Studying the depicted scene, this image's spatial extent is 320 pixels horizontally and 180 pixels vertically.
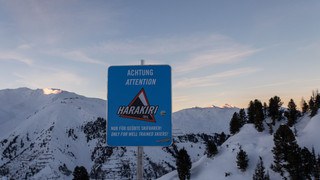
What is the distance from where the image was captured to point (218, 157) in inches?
4707

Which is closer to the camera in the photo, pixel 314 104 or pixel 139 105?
pixel 139 105

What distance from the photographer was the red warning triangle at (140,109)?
28.3ft

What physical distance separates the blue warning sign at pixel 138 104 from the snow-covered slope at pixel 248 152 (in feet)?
309

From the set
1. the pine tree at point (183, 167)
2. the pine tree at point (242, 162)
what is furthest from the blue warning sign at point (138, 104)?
the pine tree at point (183, 167)

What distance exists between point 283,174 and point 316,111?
5515 cm

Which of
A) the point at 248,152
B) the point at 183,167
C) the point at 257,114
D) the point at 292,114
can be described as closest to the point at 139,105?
the point at 183,167

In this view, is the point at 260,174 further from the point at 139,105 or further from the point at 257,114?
the point at 139,105

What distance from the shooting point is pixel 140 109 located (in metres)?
8.67

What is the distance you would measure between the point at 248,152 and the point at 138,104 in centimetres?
11147

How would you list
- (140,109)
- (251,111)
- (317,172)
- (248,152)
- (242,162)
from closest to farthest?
(140,109) < (317,172) < (242,162) < (248,152) < (251,111)

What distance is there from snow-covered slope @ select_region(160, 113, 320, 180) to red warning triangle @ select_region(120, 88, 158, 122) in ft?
309

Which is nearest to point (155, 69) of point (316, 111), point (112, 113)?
point (112, 113)

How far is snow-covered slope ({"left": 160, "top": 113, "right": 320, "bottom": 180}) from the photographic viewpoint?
102m

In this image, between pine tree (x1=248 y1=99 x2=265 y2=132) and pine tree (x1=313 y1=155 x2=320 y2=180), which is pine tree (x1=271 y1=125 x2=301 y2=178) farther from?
pine tree (x1=248 y1=99 x2=265 y2=132)
